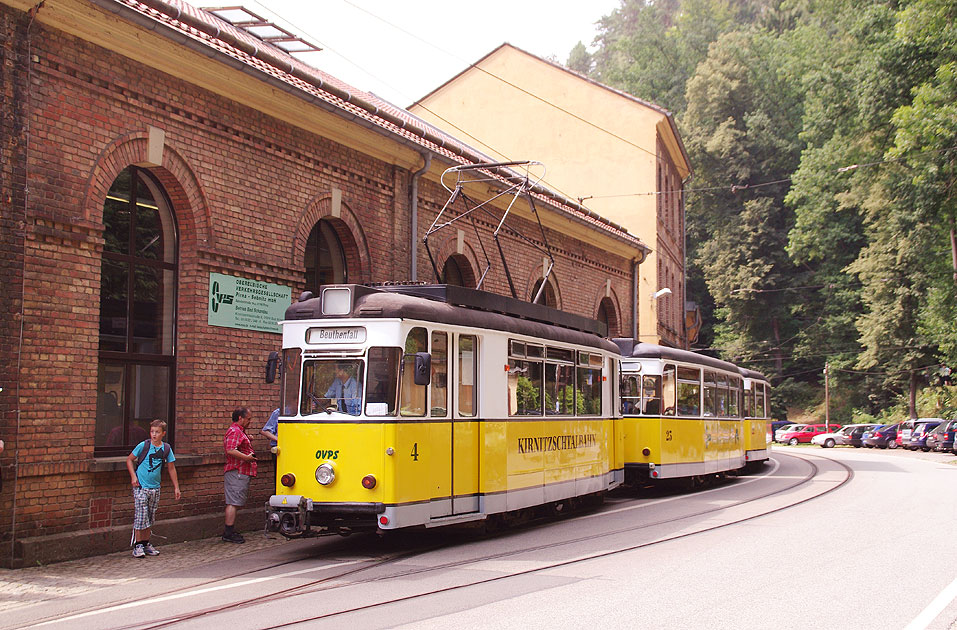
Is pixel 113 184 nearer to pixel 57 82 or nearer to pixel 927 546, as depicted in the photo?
pixel 57 82

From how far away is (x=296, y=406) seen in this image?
11.1 m

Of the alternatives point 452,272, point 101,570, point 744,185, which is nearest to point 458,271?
point 452,272

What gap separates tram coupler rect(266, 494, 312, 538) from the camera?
10586 millimetres

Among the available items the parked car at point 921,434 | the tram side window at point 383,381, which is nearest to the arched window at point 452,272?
the tram side window at point 383,381

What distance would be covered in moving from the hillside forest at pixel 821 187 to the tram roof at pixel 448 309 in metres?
19.5

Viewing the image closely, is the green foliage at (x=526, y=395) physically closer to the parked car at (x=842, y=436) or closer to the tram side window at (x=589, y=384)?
the tram side window at (x=589, y=384)

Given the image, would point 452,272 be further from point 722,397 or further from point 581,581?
point 581,581

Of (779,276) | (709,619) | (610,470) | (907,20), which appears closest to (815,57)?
(779,276)

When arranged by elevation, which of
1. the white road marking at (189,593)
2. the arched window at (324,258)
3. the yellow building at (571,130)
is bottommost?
the white road marking at (189,593)

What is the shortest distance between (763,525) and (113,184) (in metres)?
9.33

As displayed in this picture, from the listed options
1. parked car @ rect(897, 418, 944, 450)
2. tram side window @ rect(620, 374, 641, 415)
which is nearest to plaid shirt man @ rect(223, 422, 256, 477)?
tram side window @ rect(620, 374, 641, 415)

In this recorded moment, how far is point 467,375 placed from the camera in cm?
1202

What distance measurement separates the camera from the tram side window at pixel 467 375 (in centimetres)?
1189

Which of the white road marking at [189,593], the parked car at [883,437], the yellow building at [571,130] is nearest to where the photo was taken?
the white road marking at [189,593]
